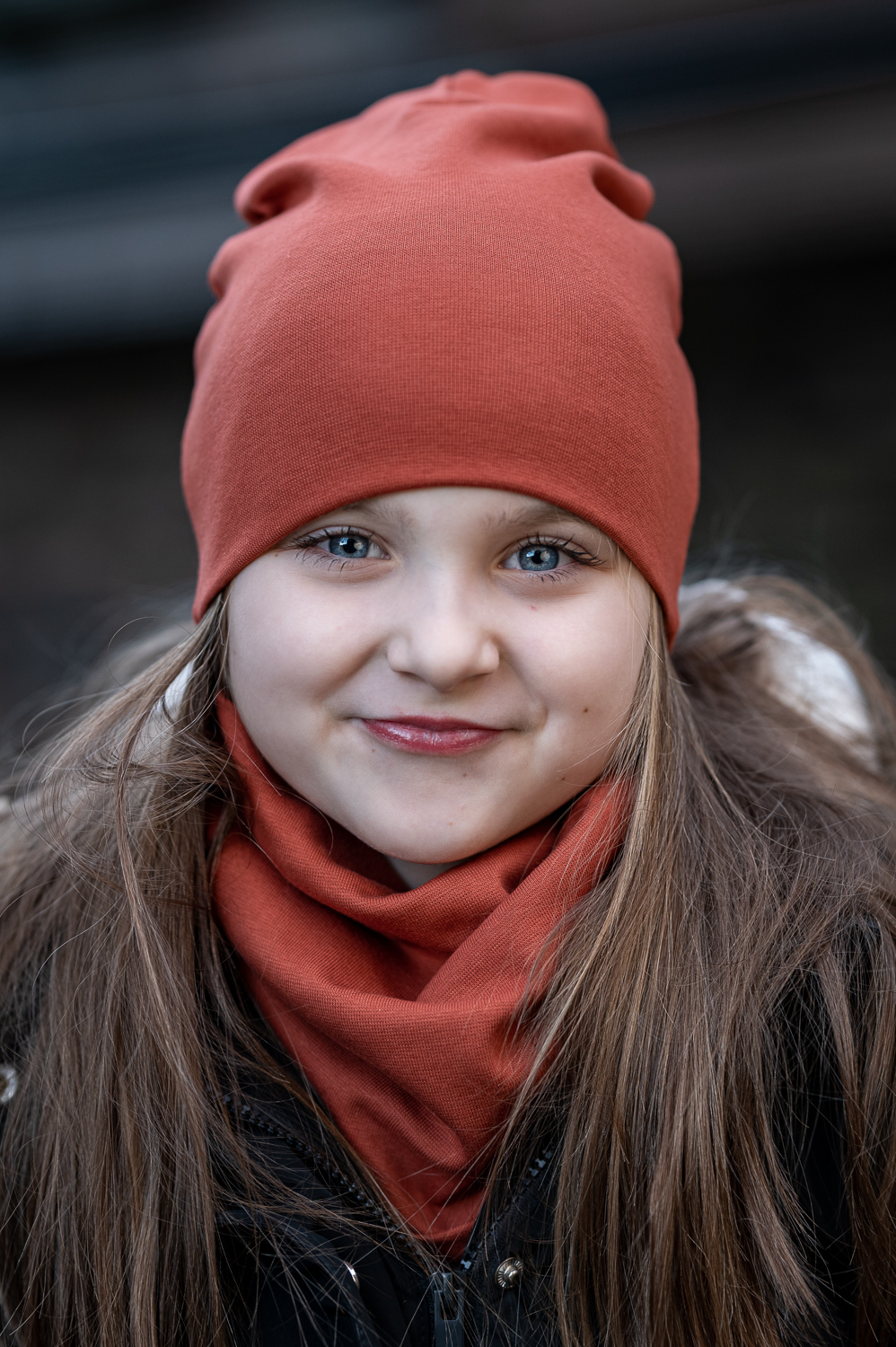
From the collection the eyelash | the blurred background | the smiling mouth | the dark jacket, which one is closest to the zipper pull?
the dark jacket

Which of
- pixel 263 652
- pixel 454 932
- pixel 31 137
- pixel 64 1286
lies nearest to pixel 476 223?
pixel 263 652

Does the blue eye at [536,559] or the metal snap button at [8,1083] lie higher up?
the blue eye at [536,559]

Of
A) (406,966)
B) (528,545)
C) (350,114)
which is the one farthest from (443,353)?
(350,114)

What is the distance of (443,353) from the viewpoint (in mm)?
1107

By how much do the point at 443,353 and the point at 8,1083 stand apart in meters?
0.98

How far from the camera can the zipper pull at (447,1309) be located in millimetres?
1043

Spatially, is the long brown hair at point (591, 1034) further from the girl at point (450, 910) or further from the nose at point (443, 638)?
the nose at point (443, 638)

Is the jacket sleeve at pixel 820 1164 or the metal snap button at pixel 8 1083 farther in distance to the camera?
Result: the metal snap button at pixel 8 1083

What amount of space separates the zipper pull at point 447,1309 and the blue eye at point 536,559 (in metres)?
0.71

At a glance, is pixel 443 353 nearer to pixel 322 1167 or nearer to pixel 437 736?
pixel 437 736

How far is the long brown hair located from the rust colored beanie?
179mm

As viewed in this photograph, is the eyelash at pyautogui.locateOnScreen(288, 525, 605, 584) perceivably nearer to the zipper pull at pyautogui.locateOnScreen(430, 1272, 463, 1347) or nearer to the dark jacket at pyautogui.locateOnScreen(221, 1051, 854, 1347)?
the dark jacket at pyautogui.locateOnScreen(221, 1051, 854, 1347)

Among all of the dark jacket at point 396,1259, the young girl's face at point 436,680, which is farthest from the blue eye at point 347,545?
the dark jacket at point 396,1259

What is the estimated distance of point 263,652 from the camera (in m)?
1.16
